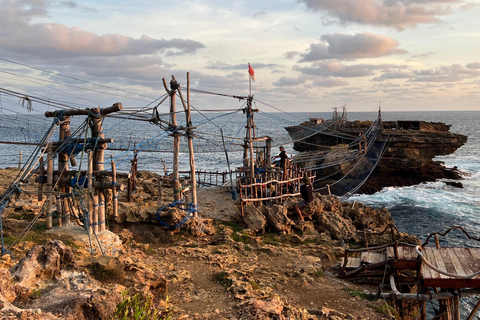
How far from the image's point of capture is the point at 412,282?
10508mm

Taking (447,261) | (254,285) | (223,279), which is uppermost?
(447,261)

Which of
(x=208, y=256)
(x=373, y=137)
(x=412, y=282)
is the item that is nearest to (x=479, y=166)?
(x=373, y=137)

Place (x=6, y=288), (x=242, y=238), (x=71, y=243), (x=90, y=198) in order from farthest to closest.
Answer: (x=242, y=238)
(x=90, y=198)
(x=71, y=243)
(x=6, y=288)

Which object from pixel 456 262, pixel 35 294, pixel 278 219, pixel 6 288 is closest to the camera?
pixel 6 288

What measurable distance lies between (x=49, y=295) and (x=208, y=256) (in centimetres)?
545

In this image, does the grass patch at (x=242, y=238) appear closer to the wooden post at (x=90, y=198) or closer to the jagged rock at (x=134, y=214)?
the jagged rock at (x=134, y=214)

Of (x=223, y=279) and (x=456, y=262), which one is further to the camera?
(x=456, y=262)

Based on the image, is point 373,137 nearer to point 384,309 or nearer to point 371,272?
point 371,272

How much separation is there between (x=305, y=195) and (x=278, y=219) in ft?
5.33

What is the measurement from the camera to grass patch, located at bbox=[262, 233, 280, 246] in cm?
1417

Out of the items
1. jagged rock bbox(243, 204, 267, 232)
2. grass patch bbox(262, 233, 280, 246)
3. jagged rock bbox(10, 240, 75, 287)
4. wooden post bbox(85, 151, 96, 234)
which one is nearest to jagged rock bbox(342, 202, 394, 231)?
grass patch bbox(262, 233, 280, 246)

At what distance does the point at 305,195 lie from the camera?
15781 mm

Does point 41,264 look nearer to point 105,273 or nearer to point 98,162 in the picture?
point 105,273

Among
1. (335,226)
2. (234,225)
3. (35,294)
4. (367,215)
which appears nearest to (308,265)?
(234,225)
